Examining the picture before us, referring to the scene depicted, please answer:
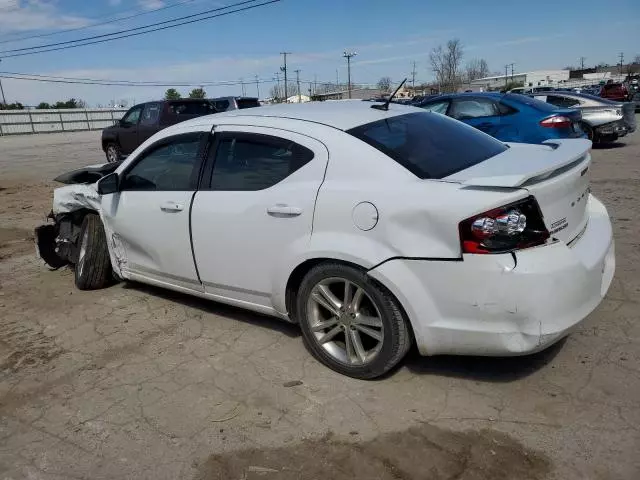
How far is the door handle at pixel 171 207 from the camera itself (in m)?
3.78

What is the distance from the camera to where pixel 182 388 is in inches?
127

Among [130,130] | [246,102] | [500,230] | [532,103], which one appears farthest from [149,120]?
[500,230]

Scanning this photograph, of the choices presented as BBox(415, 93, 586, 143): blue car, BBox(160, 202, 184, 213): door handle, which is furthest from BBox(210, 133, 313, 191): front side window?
BBox(415, 93, 586, 143): blue car

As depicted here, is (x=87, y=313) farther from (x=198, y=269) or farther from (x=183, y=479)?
(x=183, y=479)

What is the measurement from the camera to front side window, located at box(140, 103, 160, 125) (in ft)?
46.0

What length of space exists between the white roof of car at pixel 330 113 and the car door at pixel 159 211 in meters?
0.40

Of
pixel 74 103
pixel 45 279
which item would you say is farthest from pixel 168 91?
pixel 45 279

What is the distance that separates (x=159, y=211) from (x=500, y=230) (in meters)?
2.50

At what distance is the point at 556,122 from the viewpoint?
9.48m

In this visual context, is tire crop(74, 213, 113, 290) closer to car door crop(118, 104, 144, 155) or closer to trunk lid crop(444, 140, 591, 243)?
trunk lid crop(444, 140, 591, 243)

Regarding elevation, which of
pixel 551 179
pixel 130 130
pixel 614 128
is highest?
pixel 551 179

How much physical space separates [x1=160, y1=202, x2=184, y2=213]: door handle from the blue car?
727cm

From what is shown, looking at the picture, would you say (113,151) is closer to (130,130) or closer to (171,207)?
(130,130)

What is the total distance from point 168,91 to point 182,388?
86.6 metres
